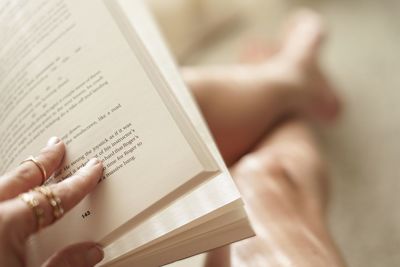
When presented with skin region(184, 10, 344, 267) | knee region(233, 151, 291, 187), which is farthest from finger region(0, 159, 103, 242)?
knee region(233, 151, 291, 187)

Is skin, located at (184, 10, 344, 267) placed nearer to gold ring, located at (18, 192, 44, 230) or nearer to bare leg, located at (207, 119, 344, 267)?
bare leg, located at (207, 119, 344, 267)

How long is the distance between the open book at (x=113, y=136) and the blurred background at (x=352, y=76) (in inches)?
6.3

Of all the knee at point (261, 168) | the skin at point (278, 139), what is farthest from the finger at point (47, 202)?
the knee at point (261, 168)

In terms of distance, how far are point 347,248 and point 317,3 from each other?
0.60 m

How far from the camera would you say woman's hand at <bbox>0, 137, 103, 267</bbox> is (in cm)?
40

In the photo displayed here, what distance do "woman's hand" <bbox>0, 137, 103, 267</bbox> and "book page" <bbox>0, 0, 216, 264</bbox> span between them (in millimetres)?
16

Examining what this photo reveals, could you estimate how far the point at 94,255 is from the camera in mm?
444

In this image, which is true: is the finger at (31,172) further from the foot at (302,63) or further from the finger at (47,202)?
the foot at (302,63)

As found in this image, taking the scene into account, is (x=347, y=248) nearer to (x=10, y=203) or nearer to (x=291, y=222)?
(x=291, y=222)

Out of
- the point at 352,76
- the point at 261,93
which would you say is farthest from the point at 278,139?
the point at 352,76

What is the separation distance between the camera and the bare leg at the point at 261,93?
846 mm

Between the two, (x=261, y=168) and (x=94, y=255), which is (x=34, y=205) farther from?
(x=261, y=168)

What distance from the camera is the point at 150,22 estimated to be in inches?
28.4

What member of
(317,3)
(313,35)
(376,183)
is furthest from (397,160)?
(317,3)
